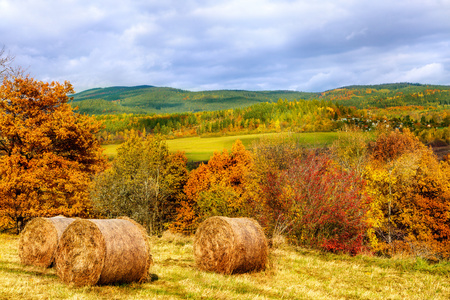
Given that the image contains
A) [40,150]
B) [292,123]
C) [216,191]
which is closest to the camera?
[40,150]

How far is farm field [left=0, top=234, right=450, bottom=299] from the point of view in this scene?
27.0 feet

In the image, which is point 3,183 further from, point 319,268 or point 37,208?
point 319,268

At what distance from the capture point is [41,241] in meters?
12.0

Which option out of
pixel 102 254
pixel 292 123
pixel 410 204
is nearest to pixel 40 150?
pixel 102 254

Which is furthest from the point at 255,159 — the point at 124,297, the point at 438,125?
the point at 438,125

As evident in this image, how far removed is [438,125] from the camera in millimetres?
131500

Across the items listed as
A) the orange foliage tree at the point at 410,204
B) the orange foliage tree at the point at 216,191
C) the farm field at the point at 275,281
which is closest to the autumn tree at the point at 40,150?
the farm field at the point at 275,281

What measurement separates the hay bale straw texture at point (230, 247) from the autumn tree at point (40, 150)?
15.1 m

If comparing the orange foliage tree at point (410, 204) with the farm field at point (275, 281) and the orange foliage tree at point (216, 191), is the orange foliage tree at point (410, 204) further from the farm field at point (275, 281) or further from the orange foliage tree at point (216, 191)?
the farm field at point (275, 281)

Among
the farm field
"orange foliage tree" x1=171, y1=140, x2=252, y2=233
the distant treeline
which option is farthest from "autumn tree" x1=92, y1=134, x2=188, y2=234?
the distant treeline

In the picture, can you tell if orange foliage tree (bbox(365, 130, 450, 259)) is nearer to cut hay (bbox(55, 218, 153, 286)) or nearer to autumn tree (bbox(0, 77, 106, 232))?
autumn tree (bbox(0, 77, 106, 232))

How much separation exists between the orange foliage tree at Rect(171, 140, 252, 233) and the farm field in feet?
87.2

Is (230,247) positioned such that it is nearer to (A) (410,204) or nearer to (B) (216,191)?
(B) (216,191)

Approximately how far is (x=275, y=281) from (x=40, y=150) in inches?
803
